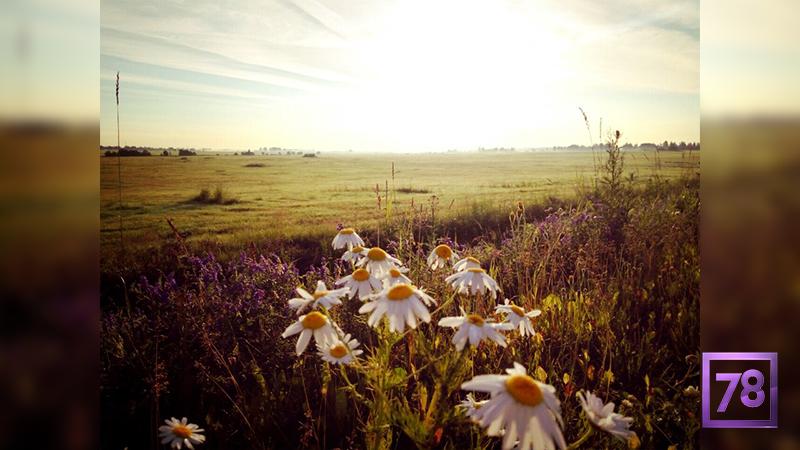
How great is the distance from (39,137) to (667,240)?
2.79 m

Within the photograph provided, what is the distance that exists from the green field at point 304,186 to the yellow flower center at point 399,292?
1231mm

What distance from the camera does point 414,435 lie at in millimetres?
1571

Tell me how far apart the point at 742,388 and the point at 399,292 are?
74.9 inches

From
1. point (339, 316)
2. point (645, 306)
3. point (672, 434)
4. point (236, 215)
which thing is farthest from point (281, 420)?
point (645, 306)

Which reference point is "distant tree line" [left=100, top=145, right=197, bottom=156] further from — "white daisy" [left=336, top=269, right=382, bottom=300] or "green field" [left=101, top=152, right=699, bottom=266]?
"white daisy" [left=336, top=269, right=382, bottom=300]

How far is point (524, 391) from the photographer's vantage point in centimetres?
129

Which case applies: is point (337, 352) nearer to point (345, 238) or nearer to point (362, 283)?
point (362, 283)

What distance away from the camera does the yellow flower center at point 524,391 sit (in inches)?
50.3

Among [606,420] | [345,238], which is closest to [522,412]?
[606,420]

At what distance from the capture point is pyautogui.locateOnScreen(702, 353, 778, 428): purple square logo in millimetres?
2502

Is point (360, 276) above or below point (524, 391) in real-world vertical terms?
above

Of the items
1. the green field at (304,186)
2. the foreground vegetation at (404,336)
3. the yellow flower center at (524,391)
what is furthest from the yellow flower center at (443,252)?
the green field at (304,186)

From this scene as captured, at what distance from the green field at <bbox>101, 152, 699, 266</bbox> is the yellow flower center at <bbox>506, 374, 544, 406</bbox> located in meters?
1.57

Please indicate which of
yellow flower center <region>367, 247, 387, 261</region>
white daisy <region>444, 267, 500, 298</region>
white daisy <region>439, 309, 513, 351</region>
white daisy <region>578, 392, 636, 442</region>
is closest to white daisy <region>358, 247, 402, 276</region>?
yellow flower center <region>367, 247, 387, 261</region>
